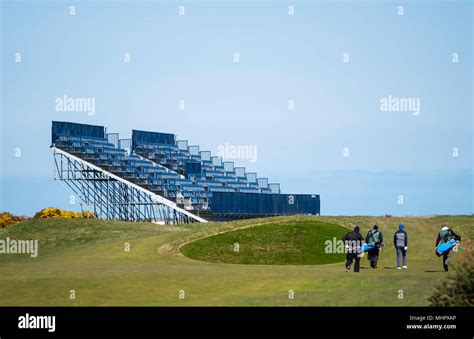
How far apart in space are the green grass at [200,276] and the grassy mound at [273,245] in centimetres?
66

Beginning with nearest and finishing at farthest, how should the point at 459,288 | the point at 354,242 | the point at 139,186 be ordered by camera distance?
the point at 459,288 < the point at 354,242 < the point at 139,186

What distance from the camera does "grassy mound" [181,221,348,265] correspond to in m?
60.9

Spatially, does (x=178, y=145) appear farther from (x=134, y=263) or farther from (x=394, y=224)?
(x=134, y=263)

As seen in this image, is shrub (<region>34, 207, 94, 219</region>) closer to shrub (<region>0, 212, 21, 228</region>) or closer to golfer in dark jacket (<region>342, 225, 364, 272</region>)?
shrub (<region>0, 212, 21, 228</region>)

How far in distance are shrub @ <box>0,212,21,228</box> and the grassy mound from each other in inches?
2839

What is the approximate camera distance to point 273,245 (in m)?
64.1

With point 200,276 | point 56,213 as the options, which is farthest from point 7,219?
point 200,276

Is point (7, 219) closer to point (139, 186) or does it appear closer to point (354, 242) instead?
point (139, 186)

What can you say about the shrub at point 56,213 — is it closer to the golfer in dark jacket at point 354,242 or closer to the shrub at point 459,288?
→ the golfer in dark jacket at point 354,242

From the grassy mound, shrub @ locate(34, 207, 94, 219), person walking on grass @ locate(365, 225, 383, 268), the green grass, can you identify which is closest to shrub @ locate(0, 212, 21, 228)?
shrub @ locate(34, 207, 94, 219)

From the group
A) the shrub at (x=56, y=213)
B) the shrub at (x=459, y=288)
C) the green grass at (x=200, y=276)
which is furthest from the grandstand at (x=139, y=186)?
the shrub at (x=459, y=288)

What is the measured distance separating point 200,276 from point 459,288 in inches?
710

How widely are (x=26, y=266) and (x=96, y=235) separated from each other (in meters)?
22.4
